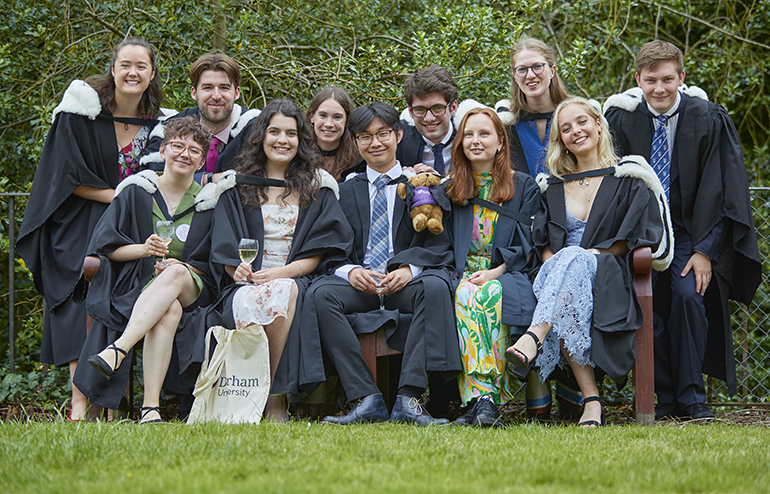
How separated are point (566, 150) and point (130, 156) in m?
2.82

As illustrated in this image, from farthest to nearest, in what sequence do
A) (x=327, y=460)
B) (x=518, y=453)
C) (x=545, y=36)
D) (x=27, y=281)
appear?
1. (x=545, y=36)
2. (x=27, y=281)
3. (x=518, y=453)
4. (x=327, y=460)

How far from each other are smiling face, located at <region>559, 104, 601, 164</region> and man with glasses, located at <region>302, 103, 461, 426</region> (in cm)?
95

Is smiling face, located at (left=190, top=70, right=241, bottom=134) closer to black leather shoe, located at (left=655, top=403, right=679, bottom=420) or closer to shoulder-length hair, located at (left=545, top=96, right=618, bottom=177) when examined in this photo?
shoulder-length hair, located at (left=545, top=96, right=618, bottom=177)

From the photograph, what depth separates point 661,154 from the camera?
4.85 m

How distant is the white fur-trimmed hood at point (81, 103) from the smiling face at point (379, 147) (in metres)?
1.72

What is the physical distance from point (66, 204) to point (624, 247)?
3474 mm

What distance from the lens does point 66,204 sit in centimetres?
486

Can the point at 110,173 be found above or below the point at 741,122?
below

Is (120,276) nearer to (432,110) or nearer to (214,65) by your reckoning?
(214,65)

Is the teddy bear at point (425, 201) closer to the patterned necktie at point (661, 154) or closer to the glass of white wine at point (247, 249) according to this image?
the glass of white wine at point (247, 249)

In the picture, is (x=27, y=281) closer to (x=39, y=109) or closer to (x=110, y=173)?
(x=39, y=109)

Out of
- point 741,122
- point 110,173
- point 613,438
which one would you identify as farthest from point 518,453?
point 741,122

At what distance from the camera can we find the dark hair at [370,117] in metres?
4.63

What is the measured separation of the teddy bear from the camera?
441cm
